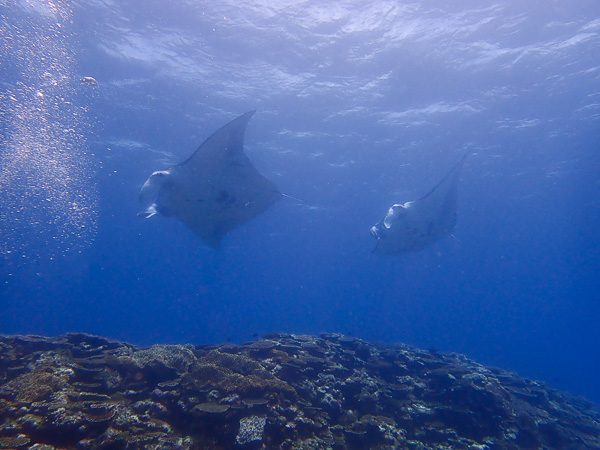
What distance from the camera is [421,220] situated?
13086 mm

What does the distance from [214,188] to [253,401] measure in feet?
20.7

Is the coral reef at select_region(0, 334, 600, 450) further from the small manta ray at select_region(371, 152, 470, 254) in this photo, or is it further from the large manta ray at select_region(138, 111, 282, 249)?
the small manta ray at select_region(371, 152, 470, 254)

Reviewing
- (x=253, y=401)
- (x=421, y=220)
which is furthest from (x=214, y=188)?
(x=421, y=220)

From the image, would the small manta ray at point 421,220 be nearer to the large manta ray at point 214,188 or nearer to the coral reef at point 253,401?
the large manta ray at point 214,188

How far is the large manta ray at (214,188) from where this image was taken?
9.40m

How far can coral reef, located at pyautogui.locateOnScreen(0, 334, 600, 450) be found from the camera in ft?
16.3

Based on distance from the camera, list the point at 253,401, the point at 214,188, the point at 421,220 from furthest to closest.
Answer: the point at 421,220, the point at 214,188, the point at 253,401

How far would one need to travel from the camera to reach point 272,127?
23.8 meters

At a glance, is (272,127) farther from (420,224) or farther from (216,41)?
(420,224)

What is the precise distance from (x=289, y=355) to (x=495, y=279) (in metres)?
79.4

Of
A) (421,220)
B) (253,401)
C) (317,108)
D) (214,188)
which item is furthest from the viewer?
(317,108)

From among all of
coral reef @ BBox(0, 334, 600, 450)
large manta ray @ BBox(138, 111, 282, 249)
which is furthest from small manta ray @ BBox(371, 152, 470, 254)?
coral reef @ BBox(0, 334, 600, 450)

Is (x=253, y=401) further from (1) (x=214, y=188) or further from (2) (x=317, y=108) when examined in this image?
(2) (x=317, y=108)

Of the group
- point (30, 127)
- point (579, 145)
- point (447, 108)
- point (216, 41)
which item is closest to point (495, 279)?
point (579, 145)
